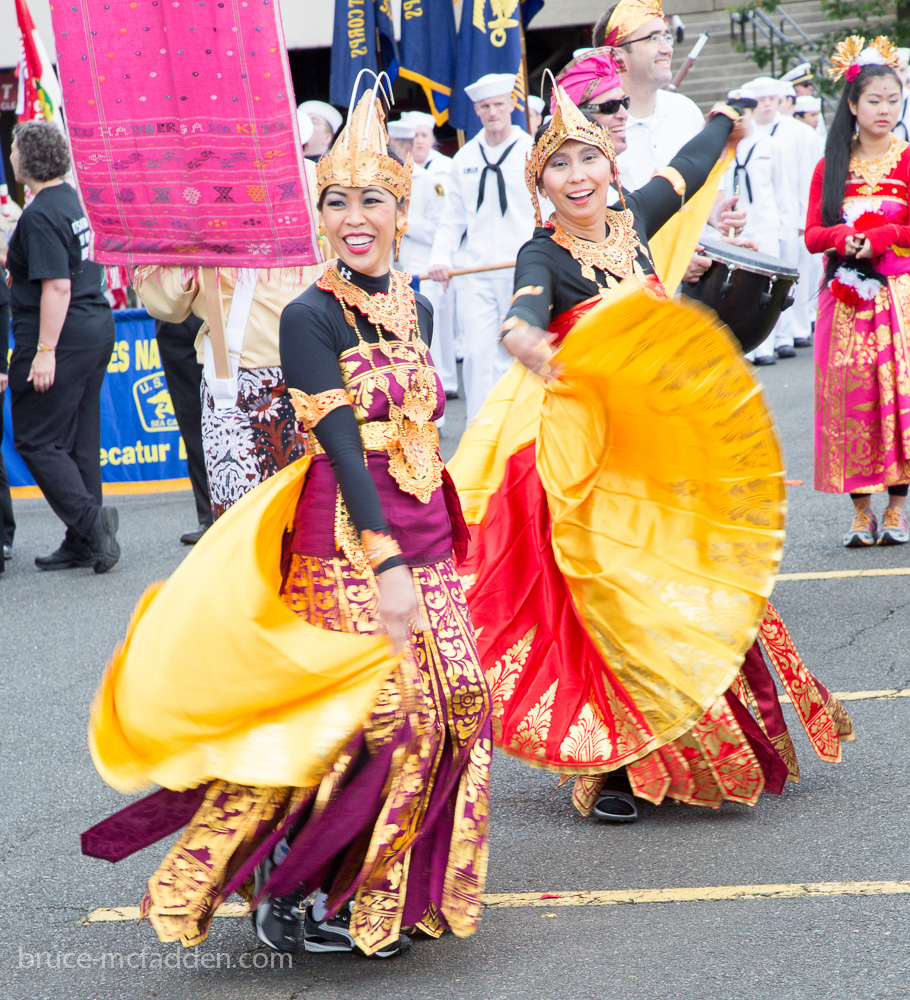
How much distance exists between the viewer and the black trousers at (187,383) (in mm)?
7570

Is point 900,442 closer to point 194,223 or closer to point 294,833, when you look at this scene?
point 194,223

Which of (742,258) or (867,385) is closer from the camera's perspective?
(742,258)

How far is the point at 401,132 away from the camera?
12.8m

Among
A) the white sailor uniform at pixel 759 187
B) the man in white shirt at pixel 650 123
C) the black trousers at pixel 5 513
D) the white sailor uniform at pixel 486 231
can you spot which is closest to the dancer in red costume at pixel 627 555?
the man in white shirt at pixel 650 123

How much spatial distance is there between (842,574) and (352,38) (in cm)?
600

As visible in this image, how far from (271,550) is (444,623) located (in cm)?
42

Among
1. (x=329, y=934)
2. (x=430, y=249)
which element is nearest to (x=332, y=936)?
(x=329, y=934)

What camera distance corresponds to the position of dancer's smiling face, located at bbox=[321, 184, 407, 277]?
3.01m

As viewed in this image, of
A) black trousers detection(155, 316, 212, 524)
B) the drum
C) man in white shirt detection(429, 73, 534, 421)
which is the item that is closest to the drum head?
the drum

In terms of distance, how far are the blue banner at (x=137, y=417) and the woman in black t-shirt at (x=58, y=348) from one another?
1.69 metres

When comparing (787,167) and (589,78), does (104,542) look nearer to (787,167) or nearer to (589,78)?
(589,78)

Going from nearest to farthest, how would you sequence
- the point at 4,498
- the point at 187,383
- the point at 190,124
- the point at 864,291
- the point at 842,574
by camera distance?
the point at 190,124
the point at 842,574
the point at 864,291
the point at 187,383
the point at 4,498

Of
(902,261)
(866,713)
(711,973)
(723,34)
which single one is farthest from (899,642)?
(723,34)

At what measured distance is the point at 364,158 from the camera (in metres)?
2.99
